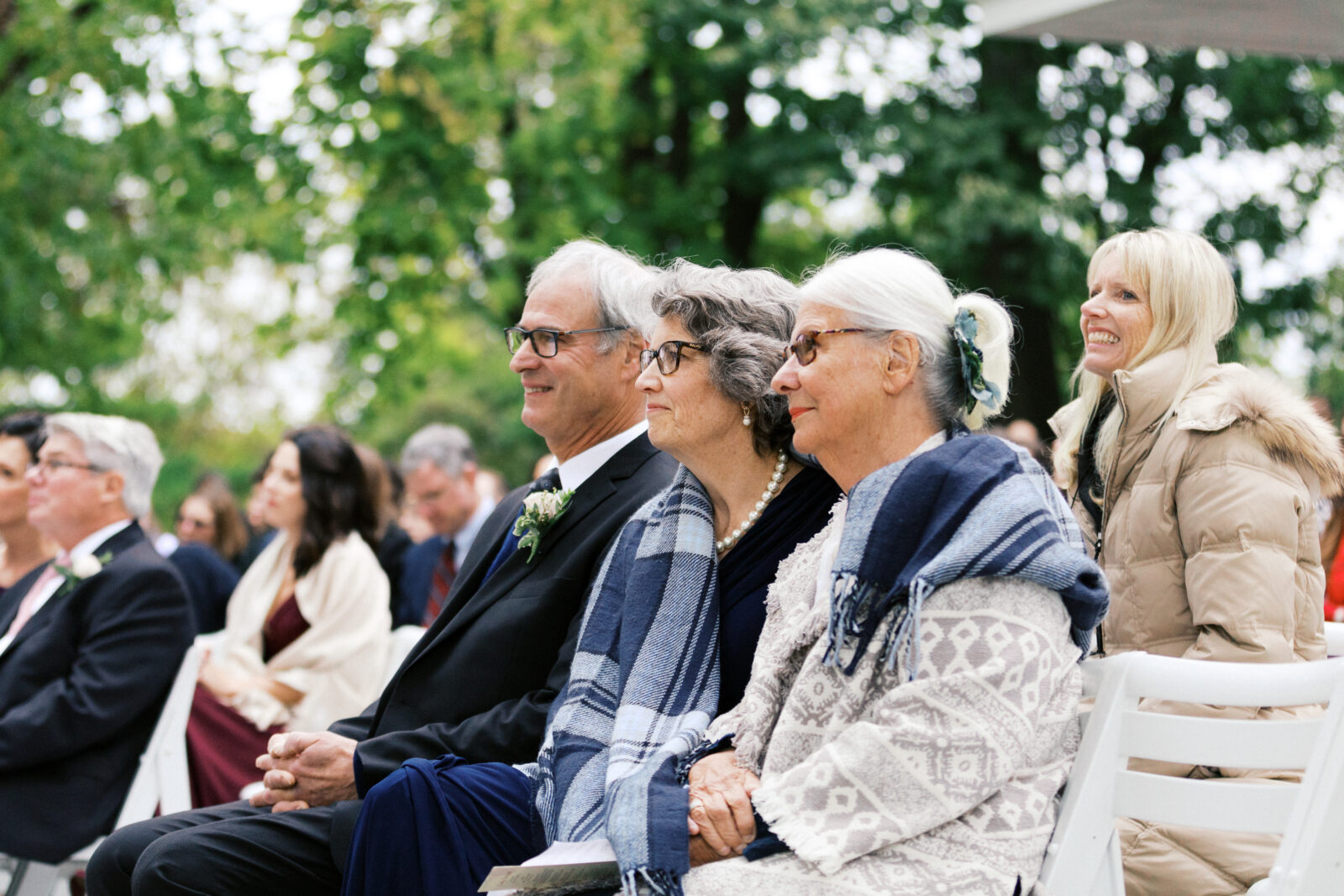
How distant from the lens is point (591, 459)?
3.53 metres

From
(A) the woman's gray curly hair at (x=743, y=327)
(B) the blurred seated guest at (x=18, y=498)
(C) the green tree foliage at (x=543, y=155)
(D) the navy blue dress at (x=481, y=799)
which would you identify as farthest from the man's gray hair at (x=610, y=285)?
(C) the green tree foliage at (x=543, y=155)

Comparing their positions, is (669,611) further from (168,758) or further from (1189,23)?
(1189,23)

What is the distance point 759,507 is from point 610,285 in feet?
3.00

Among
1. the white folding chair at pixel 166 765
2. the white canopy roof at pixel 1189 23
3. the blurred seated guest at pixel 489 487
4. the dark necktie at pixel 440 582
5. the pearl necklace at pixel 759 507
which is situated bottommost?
the blurred seated guest at pixel 489 487

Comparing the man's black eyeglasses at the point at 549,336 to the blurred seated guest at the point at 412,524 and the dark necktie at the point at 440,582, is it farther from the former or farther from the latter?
the blurred seated guest at the point at 412,524

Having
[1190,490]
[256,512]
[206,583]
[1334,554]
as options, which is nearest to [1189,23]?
[1334,554]

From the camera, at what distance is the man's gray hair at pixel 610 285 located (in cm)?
355

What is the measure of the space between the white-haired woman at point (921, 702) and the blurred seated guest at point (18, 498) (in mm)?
3834

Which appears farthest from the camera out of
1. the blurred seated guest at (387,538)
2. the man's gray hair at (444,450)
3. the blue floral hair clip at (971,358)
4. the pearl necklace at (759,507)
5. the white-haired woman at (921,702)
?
the man's gray hair at (444,450)

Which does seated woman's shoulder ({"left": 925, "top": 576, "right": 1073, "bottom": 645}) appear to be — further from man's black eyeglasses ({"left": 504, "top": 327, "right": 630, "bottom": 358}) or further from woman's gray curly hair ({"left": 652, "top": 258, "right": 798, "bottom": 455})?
man's black eyeglasses ({"left": 504, "top": 327, "right": 630, "bottom": 358})

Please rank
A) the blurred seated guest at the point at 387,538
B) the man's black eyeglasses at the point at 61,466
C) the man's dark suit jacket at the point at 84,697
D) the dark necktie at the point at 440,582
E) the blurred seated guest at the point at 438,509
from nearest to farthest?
the man's dark suit jacket at the point at 84,697 < the man's black eyeglasses at the point at 61,466 < the blurred seated guest at the point at 387,538 < the dark necktie at the point at 440,582 < the blurred seated guest at the point at 438,509

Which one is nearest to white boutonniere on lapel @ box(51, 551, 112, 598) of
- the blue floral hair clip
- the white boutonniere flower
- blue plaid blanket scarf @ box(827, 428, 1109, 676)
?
the white boutonniere flower

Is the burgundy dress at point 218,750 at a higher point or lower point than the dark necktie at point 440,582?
higher

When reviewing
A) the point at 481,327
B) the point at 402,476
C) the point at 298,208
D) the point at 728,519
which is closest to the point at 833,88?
the point at 298,208
